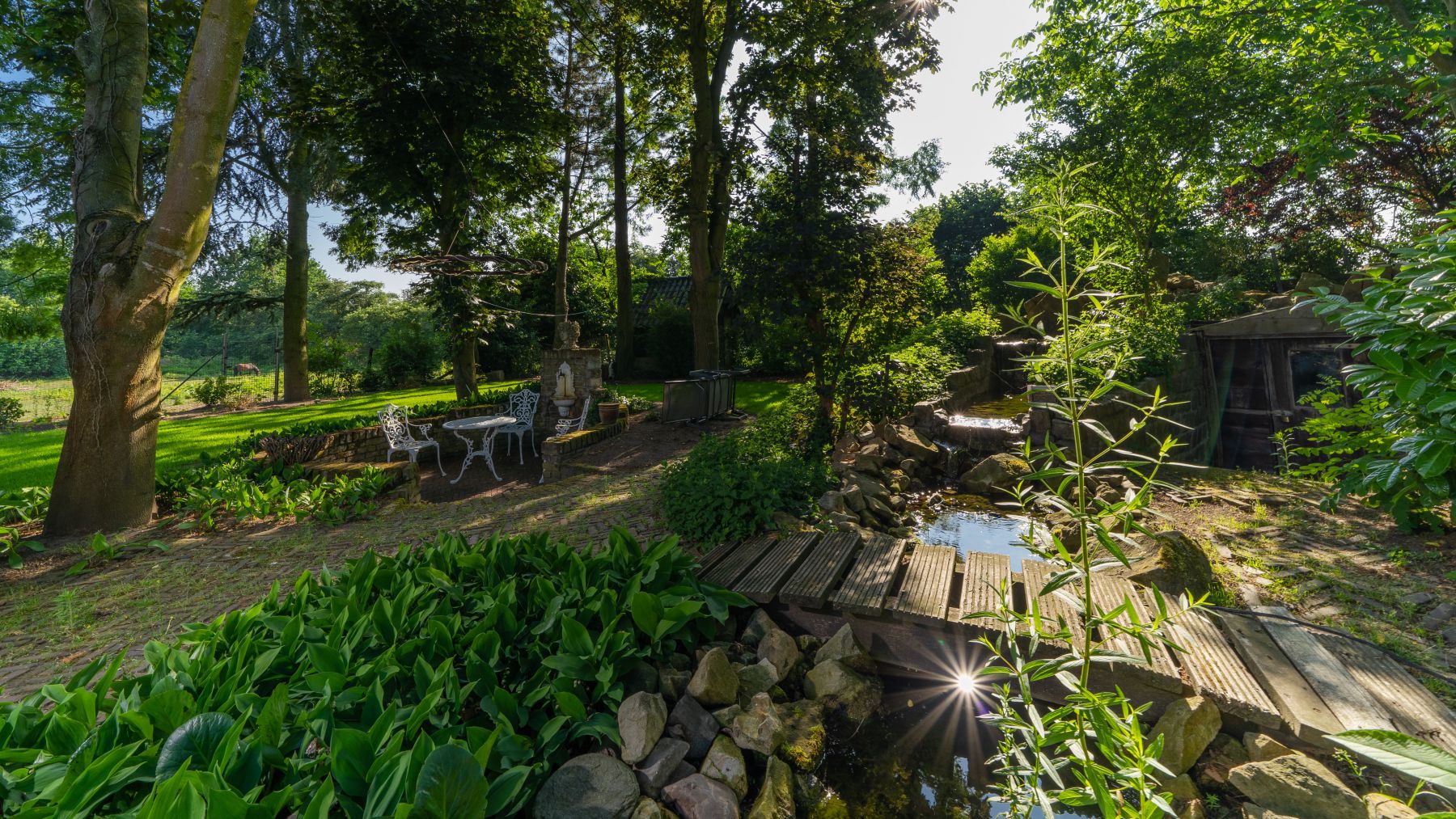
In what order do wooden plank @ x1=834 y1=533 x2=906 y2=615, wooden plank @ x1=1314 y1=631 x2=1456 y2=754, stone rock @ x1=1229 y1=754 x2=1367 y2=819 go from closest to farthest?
stone rock @ x1=1229 y1=754 x2=1367 y2=819 → wooden plank @ x1=1314 y1=631 x2=1456 y2=754 → wooden plank @ x1=834 y1=533 x2=906 y2=615

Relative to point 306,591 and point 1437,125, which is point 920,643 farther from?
point 1437,125

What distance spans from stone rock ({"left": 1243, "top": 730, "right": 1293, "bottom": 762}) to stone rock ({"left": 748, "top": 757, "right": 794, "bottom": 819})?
186 centimetres

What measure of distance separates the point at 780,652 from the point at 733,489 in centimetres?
151

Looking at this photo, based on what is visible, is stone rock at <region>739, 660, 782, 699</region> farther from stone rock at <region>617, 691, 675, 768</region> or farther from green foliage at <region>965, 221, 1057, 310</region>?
green foliage at <region>965, 221, 1057, 310</region>

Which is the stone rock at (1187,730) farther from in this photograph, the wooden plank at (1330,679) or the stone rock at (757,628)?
the stone rock at (757,628)

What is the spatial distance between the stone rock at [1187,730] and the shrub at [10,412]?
72.2 ft

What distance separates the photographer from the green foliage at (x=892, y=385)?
8.01m

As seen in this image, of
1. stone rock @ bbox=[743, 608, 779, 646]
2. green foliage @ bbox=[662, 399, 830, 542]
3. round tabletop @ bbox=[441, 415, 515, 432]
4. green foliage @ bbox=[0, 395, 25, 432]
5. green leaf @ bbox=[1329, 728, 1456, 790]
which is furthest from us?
green foliage @ bbox=[0, 395, 25, 432]

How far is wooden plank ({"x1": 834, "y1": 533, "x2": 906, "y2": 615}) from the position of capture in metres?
3.14

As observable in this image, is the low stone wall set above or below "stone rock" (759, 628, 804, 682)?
above

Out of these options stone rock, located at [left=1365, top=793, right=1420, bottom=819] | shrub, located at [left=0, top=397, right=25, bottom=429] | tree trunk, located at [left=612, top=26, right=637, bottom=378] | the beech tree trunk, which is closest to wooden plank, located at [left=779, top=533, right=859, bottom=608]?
stone rock, located at [left=1365, top=793, right=1420, bottom=819]

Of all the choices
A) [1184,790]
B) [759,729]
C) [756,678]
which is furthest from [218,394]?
[1184,790]

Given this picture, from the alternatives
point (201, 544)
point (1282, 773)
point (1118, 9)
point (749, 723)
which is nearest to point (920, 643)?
point (749, 723)

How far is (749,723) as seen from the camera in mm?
2604
